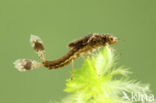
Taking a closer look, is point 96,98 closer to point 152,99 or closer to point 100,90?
point 100,90

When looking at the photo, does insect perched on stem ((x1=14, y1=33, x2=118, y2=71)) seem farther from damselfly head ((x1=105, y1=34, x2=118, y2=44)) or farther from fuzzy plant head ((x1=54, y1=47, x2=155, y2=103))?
fuzzy plant head ((x1=54, y1=47, x2=155, y2=103))

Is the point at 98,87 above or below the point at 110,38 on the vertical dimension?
below

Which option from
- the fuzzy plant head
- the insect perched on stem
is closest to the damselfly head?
the insect perched on stem

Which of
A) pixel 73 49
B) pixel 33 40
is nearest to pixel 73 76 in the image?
pixel 73 49

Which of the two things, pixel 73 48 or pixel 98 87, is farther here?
pixel 73 48
